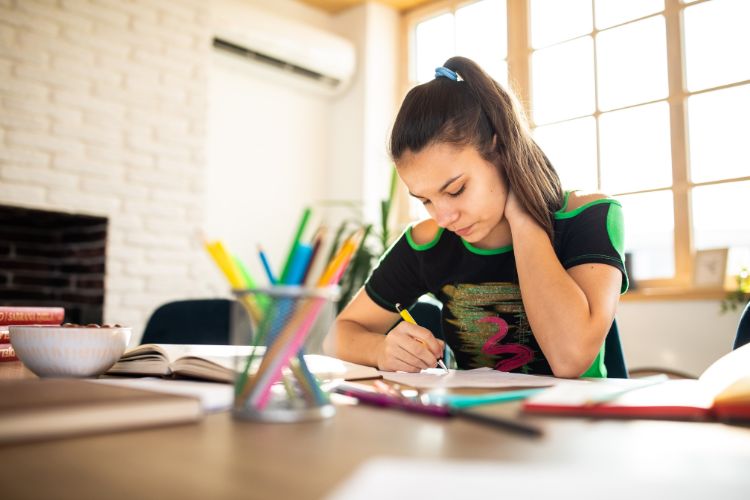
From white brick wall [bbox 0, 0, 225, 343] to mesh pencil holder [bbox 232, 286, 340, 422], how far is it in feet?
8.61

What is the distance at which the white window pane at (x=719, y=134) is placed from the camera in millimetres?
3178

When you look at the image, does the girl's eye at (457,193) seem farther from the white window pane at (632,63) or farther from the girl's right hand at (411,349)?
the white window pane at (632,63)

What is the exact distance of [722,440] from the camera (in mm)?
482

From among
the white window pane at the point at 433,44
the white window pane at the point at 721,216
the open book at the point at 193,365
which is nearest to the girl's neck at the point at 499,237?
the open book at the point at 193,365

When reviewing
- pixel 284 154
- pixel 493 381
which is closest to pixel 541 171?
pixel 493 381

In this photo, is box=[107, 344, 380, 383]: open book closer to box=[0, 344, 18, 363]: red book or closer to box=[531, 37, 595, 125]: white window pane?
box=[0, 344, 18, 363]: red book

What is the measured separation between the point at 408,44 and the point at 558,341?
400 cm

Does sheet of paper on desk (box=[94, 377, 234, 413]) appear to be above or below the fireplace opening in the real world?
below

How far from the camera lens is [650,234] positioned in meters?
3.43

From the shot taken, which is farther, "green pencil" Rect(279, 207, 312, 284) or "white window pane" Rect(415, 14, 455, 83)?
"white window pane" Rect(415, 14, 455, 83)

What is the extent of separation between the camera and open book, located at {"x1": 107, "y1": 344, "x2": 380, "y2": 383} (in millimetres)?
768

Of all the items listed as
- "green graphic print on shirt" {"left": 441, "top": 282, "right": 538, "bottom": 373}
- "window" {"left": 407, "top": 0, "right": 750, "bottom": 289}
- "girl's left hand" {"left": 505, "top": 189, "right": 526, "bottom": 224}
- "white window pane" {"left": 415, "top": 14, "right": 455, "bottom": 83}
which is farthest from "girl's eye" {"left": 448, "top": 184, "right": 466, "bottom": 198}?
"white window pane" {"left": 415, "top": 14, "right": 455, "bottom": 83}

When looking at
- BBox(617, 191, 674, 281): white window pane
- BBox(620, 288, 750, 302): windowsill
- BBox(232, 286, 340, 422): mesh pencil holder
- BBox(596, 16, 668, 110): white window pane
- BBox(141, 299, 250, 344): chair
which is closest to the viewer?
BBox(232, 286, 340, 422): mesh pencil holder

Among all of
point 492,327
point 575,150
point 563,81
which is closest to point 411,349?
point 492,327
